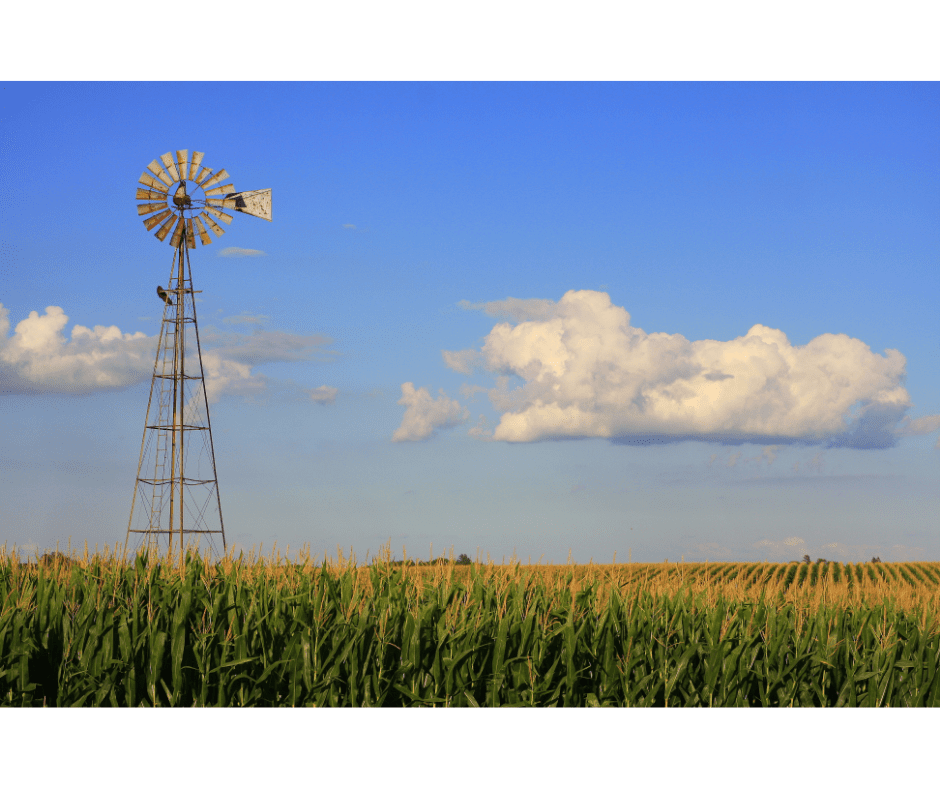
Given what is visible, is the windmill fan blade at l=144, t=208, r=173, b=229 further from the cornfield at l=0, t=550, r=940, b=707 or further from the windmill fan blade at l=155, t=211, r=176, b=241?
the cornfield at l=0, t=550, r=940, b=707

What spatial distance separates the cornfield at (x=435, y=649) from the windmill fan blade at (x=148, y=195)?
21243 mm

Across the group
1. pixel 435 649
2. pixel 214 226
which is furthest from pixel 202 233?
pixel 435 649

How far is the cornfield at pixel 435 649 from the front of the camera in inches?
383

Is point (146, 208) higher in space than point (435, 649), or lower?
higher

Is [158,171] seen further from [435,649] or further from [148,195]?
[435,649]

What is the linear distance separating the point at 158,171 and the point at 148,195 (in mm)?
1015

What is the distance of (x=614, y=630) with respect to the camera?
1064cm

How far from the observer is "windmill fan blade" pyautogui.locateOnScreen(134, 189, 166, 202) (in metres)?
29.4

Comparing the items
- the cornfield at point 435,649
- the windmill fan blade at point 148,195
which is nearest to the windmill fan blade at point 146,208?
the windmill fan blade at point 148,195

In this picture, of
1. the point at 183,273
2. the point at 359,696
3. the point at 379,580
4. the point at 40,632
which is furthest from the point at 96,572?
the point at 183,273

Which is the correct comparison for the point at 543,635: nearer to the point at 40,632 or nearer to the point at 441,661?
the point at 441,661

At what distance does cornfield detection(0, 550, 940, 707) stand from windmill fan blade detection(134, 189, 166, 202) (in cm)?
2124

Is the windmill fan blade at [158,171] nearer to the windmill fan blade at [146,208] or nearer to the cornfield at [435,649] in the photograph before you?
the windmill fan blade at [146,208]

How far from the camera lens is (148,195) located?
2948 cm
